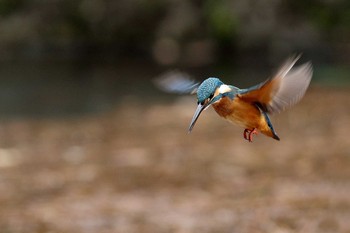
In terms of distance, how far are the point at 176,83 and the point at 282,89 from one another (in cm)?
30

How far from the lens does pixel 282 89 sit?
1.72 metres

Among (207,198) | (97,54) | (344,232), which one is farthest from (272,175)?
(97,54)

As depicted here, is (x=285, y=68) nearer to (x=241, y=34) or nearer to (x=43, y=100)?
(x=43, y=100)

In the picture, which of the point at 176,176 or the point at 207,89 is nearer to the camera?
the point at 207,89

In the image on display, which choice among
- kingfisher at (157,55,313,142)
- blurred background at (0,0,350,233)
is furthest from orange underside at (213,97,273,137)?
blurred background at (0,0,350,233)

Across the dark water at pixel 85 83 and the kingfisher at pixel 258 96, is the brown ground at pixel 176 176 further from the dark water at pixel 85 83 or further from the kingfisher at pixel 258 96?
the kingfisher at pixel 258 96

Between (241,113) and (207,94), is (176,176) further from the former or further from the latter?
(207,94)

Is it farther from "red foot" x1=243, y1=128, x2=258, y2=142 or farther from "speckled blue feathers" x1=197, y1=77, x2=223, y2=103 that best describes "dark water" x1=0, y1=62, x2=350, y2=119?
"speckled blue feathers" x1=197, y1=77, x2=223, y2=103

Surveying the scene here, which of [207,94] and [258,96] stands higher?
[258,96]

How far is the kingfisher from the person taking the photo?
5.07 ft

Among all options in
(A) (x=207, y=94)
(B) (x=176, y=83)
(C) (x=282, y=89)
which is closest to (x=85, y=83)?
(B) (x=176, y=83)

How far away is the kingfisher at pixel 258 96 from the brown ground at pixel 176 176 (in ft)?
9.34

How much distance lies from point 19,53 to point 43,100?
15.5 feet

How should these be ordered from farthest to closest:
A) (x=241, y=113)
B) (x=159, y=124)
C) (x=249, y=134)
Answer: (x=159, y=124), (x=249, y=134), (x=241, y=113)
